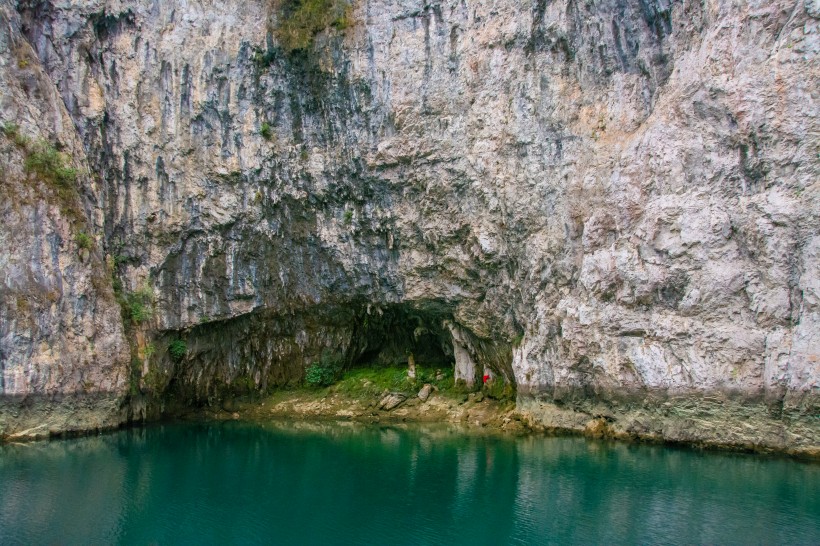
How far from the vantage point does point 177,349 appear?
94.1 ft

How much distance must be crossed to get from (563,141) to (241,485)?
15.9 metres

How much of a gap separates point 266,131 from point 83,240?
8082 mm

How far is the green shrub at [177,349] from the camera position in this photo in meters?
28.6

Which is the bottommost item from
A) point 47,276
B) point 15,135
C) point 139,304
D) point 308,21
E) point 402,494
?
point 402,494

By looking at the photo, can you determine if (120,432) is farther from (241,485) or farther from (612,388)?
(612,388)

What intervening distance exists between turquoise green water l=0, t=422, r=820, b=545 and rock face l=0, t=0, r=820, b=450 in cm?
316

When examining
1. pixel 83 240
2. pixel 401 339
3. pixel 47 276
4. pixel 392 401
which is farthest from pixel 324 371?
pixel 47 276

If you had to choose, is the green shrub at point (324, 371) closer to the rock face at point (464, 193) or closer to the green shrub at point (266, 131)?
the rock face at point (464, 193)

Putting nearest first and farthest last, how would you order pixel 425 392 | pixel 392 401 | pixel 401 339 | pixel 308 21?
pixel 308 21 < pixel 392 401 < pixel 425 392 < pixel 401 339

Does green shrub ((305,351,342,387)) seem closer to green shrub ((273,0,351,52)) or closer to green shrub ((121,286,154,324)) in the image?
green shrub ((121,286,154,324))

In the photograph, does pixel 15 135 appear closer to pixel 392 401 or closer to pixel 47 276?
pixel 47 276

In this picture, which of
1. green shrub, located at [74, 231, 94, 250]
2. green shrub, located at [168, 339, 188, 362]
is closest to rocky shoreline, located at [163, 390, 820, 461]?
green shrub, located at [168, 339, 188, 362]

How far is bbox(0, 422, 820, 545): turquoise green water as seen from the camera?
13.7 meters

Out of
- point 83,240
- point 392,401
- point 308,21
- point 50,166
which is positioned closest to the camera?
point 50,166
